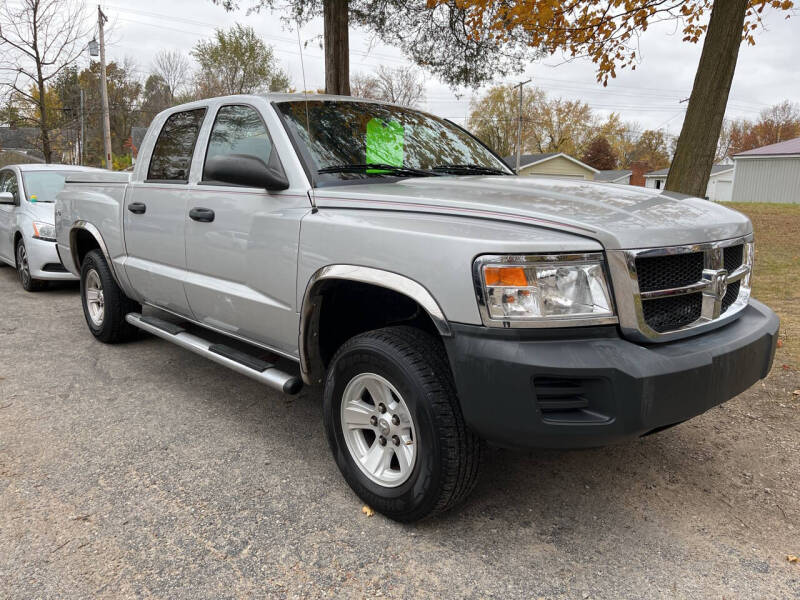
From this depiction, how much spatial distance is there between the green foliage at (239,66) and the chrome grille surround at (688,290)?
41.7m

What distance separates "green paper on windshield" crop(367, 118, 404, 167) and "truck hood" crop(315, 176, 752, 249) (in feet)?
1.12

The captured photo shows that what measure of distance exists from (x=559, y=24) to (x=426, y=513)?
308 inches

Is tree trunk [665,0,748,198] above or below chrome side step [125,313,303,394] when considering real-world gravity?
above

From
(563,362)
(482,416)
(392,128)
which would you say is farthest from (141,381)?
(563,362)

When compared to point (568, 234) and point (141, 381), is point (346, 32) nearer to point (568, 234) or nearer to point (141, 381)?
point (141, 381)

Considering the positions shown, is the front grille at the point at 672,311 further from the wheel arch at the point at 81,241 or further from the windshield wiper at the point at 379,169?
the wheel arch at the point at 81,241

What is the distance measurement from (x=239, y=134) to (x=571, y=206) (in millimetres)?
2123

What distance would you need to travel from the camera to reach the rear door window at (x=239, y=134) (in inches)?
134

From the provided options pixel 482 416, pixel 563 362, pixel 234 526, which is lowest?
pixel 234 526

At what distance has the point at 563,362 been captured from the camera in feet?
6.85

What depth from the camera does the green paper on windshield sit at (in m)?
3.46

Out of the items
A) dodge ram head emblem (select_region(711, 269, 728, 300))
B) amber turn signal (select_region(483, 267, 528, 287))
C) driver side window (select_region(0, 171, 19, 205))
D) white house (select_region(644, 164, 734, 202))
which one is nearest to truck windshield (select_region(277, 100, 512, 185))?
amber turn signal (select_region(483, 267, 528, 287))

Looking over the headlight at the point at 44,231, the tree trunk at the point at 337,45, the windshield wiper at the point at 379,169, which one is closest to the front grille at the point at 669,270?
the windshield wiper at the point at 379,169

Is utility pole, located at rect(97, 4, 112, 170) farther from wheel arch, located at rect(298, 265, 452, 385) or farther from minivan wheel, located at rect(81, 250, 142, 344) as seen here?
wheel arch, located at rect(298, 265, 452, 385)
